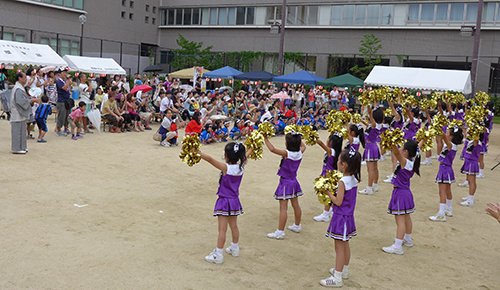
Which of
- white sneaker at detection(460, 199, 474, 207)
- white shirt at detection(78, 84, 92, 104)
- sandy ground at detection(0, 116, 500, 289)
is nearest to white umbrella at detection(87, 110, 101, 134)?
white shirt at detection(78, 84, 92, 104)

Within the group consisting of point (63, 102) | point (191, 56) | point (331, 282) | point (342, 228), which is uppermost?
point (191, 56)

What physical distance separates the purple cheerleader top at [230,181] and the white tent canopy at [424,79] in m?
15.3

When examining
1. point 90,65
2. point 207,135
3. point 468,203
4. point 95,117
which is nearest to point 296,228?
point 468,203

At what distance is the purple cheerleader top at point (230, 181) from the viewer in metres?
5.30

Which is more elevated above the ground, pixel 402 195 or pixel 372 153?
pixel 372 153

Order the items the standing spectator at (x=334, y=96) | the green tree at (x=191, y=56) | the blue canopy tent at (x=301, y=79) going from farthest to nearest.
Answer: the green tree at (x=191, y=56) < the standing spectator at (x=334, y=96) < the blue canopy tent at (x=301, y=79)

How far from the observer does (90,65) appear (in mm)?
20266

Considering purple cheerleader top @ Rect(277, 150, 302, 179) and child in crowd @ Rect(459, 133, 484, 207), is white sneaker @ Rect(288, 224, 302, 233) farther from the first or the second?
child in crowd @ Rect(459, 133, 484, 207)

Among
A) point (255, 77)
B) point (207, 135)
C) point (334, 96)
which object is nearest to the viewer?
point (207, 135)

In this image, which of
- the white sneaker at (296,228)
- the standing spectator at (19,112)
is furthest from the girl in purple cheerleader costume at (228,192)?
the standing spectator at (19,112)

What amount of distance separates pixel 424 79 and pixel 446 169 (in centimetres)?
1265

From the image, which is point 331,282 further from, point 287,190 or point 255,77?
point 255,77

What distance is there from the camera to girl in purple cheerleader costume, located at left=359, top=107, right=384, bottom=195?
29.9ft

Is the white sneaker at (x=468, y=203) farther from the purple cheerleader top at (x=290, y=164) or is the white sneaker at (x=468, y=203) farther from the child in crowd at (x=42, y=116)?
the child in crowd at (x=42, y=116)
